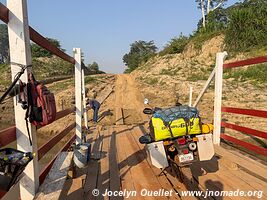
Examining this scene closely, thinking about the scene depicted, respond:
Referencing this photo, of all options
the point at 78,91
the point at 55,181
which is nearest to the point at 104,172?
the point at 55,181

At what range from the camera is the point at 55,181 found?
2664 millimetres

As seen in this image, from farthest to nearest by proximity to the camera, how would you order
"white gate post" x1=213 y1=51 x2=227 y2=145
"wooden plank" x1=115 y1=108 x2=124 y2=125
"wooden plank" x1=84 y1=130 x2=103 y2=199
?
"wooden plank" x1=115 y1=108 x2=124 y2=125
"white gate post" x1=213 y1=51 x2=227 y2=145
"wooden plank" x1=84 y1=130 x2=103 y2=199

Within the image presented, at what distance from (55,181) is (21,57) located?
1.22 meters

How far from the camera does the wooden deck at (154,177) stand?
3207 mm

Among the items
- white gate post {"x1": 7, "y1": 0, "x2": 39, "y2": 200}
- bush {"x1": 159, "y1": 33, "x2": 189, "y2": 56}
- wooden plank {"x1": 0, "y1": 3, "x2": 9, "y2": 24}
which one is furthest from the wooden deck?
bush {"x1": 159, "y1": 33, "x2": 189, "y2": 56}

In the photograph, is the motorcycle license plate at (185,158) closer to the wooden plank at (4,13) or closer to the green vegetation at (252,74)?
the wooden plank at (4,13)

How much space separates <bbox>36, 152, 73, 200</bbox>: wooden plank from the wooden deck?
30 centimetres

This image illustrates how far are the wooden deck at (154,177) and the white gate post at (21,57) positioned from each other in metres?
0.68

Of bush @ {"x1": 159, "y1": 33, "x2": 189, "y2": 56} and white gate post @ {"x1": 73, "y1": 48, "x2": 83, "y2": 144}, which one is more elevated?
bush @ {"x1": 159, "y1": 33, "x2": 189, "y2": 56}

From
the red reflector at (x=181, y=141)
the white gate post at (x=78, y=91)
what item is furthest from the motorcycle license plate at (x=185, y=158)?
the white gate post at (x=78, y=91)

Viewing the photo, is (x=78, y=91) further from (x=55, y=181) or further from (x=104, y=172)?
(x=55, y=181)

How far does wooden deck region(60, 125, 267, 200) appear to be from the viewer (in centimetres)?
321

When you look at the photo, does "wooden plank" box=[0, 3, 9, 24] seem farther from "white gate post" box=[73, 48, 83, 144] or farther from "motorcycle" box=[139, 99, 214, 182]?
"white gate post" box=[73, 48, 83, 144]

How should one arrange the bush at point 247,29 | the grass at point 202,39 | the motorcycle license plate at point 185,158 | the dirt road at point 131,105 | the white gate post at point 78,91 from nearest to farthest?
the motorcycle license plate at point 185,158
the white gate post at point 78,91
the dirt road at point 131,105
the bush at point 247,29
the grass at point 202,39
